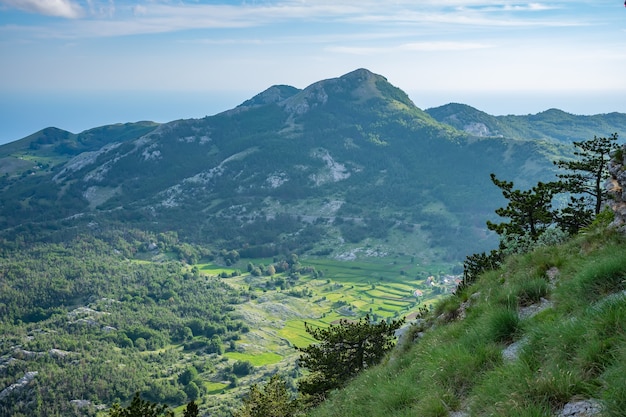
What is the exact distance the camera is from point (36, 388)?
110938mm

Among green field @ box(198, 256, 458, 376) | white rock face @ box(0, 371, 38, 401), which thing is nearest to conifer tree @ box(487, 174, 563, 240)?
green field @ box(198, 256, 458, 376)

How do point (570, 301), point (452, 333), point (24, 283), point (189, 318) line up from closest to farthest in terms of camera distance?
point (570, 301)
point (452, 333)
point (189, 318)
point (24, 283)

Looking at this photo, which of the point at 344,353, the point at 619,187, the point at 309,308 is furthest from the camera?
the point at 309,308

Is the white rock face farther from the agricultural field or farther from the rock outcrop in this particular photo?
the rock outcrop

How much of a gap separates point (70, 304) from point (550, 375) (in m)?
204

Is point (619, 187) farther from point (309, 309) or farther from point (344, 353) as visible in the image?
point (309, 309)

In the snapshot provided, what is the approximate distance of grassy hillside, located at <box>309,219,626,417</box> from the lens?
7.05 m

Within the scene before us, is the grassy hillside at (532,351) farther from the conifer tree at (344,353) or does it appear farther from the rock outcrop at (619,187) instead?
the conifer tree at (344,353)

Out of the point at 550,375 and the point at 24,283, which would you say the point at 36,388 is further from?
the point at 550,375

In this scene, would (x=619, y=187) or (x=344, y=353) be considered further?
(x=344, y=353)

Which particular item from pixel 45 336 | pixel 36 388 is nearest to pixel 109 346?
pixel 45 336

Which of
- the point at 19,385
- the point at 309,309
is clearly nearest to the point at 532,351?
the point at 19,385

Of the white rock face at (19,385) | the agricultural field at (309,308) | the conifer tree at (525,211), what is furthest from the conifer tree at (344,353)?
the white rock face at (19,385)

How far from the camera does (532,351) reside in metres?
8.73
